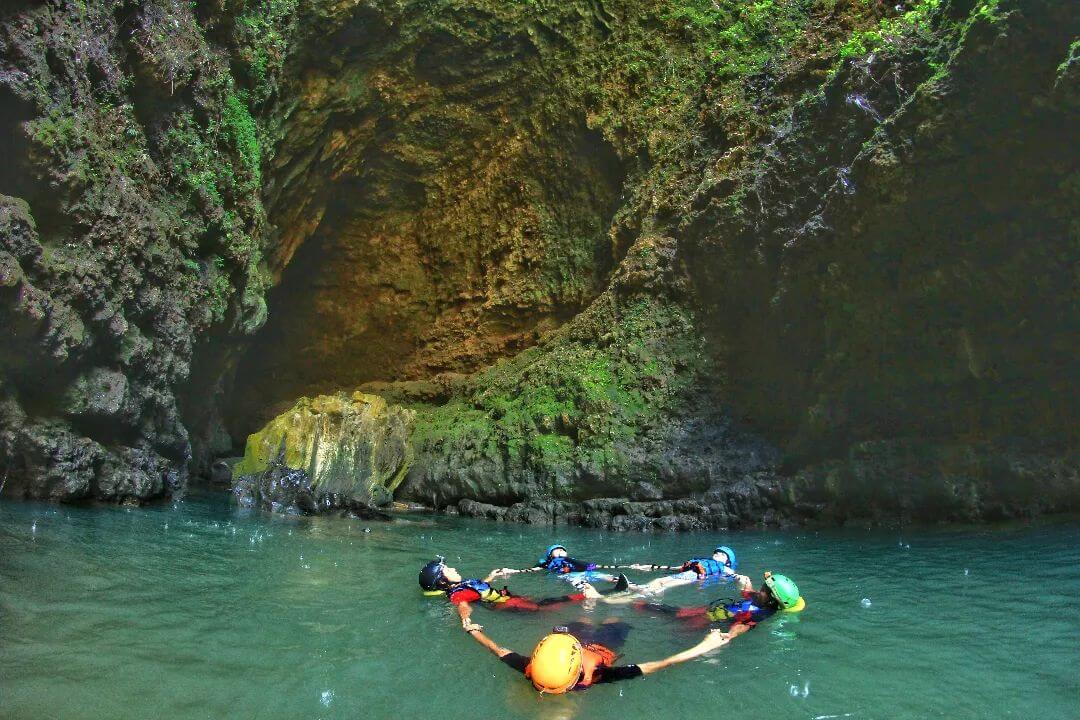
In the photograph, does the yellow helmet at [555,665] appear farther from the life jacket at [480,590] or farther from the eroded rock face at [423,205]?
the eroded rock face at [423,205]

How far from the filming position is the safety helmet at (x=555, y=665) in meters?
5.16

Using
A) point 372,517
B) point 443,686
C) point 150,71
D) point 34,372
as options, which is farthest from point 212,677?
point 150,71

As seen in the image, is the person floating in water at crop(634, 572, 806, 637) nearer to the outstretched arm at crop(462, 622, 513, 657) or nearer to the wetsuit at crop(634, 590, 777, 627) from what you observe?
the wetsuit at crop(634, 590, 777, 627)

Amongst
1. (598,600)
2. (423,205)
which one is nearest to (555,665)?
(598,600)

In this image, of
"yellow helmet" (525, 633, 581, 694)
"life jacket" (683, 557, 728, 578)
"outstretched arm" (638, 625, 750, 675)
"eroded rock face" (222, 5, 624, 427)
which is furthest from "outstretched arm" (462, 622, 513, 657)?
"eroded rock face" (222, 5, 624, 427)

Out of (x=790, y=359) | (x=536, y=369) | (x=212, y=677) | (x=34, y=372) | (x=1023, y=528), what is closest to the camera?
(x=212, y=677)

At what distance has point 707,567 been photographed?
30.7ft

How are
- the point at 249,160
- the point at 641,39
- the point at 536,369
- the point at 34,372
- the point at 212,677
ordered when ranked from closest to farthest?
the point at 212,677, the point at 34,372, the point at 249,160, the point at 536,369, the point at 641,39

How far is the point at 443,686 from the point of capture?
16.9ft

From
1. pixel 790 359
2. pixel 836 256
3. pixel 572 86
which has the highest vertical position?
pixel 572 86

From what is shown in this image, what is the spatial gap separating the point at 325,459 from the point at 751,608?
11.5 meters

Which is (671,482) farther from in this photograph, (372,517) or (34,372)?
(34,372)

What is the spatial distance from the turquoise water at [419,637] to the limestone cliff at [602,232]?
319 centimetres

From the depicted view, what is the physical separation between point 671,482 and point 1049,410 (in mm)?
6376
